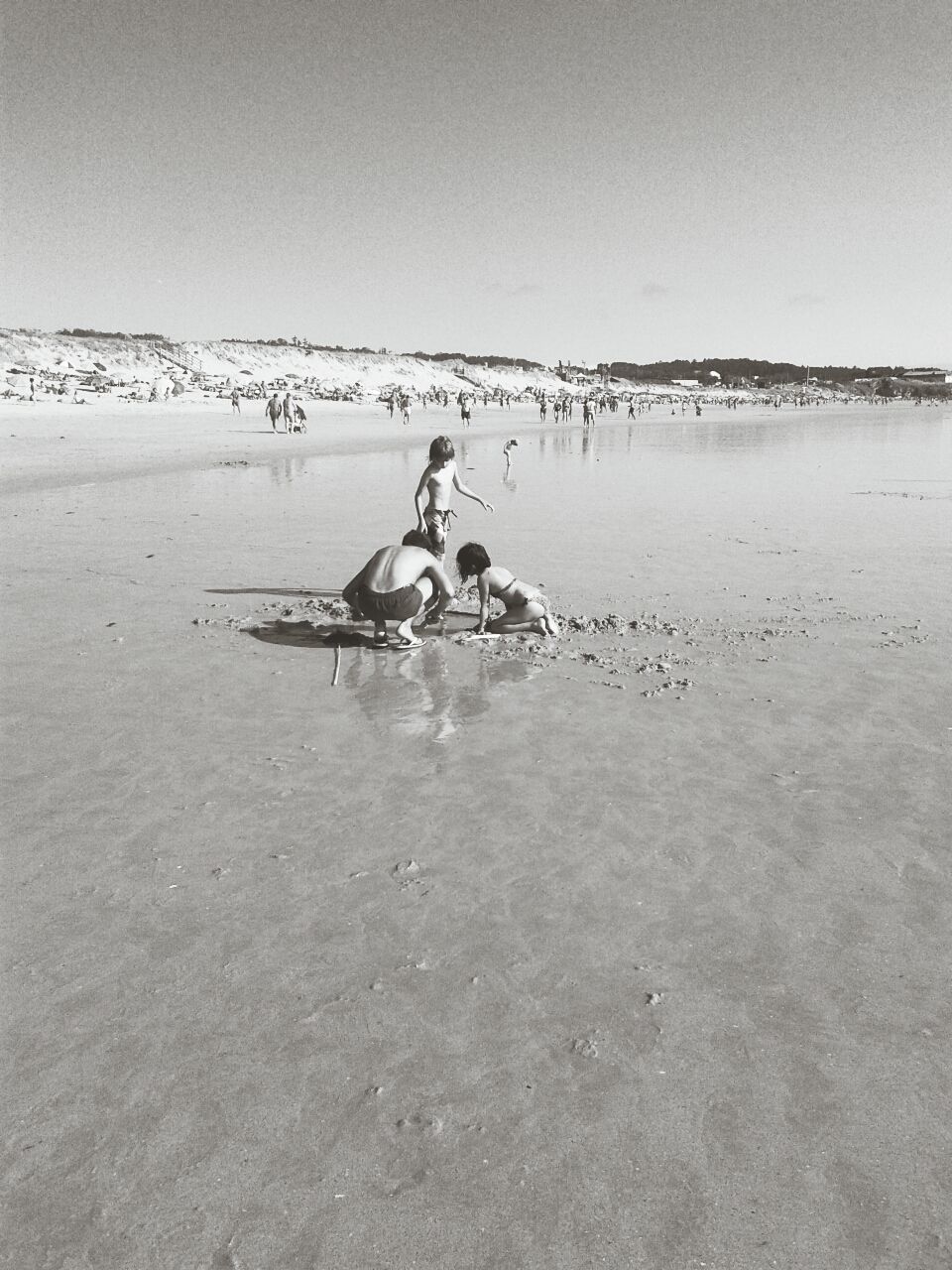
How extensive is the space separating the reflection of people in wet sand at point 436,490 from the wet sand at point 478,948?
1.92 meters

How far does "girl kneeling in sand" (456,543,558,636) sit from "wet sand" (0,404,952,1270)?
1.52 feet

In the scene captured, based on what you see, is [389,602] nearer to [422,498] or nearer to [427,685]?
[427,685]

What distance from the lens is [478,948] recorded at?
338cm

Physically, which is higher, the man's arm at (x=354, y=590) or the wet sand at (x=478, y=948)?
the man's arm at (x=354, y=590)

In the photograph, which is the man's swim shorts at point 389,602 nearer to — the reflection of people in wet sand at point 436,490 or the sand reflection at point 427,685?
the sand reflection at point 427,685

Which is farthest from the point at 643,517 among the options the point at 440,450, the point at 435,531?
the point at 440,450

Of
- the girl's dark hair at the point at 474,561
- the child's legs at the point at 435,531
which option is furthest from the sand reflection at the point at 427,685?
the child's legs at the point at 435,531

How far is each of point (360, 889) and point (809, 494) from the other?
18160mm

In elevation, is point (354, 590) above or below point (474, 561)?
below

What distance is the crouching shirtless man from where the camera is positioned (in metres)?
7.30

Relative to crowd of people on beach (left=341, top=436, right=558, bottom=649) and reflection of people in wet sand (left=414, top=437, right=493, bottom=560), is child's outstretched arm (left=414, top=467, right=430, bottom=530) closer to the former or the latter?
reflection of people in wet sand (left=414, top=437, right=493, bottom=560)

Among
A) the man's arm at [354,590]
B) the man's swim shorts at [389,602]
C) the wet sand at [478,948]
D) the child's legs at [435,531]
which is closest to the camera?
the wet sand at [478,948]

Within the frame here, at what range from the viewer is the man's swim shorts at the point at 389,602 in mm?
7289

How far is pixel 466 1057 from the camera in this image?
2820 mm
